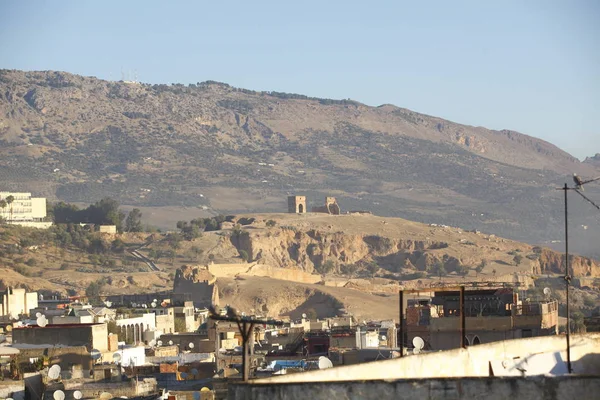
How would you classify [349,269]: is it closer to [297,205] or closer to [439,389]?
[297,205]

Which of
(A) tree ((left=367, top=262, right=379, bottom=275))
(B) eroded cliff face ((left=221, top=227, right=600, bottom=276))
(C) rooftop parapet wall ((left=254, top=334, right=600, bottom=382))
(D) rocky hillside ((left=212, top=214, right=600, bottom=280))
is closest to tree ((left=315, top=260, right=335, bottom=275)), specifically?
(D) rocky hillside ((left=212, top=214, right=600, bottom=280))

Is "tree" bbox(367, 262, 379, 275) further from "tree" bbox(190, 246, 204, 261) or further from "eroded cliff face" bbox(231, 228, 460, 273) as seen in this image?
"tree" bbox(190, 246, 204, 261)

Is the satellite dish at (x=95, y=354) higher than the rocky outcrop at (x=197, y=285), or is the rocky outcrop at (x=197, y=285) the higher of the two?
the satellite dish at (x=95, y=354)

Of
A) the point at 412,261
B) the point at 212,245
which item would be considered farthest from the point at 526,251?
the point at 212,245

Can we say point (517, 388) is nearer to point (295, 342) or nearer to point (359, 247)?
point (295, 342)

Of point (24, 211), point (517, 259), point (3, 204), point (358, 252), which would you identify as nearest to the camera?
point (517, 259)

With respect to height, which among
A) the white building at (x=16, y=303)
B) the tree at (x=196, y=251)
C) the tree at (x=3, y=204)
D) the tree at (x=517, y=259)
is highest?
the tree at (x=3, y=204)

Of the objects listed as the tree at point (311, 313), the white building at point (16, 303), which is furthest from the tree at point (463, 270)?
the white building at point (16, 303)

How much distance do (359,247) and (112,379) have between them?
12093 cm

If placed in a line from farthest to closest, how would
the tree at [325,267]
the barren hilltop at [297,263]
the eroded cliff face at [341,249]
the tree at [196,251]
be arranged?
the eroded cliff face at [341,249], the tree at [325,267], the tree at [196,251], the barren hilltop at [297,263]

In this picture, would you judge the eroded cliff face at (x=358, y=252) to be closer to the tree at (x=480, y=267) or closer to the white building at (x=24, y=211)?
the tree at (x=480, y=267)

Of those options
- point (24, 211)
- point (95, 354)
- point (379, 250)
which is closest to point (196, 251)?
point (24, 211)

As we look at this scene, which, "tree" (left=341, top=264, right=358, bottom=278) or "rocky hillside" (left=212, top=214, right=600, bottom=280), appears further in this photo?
"tree" (left=341, top=264, right=358, bottom=278)

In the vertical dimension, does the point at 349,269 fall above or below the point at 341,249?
below
